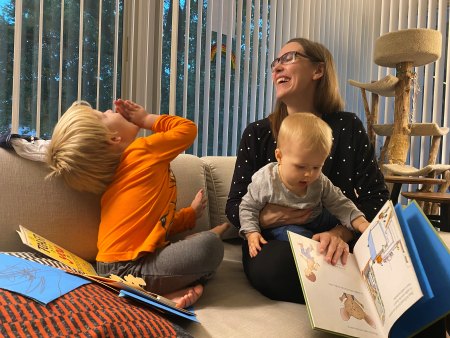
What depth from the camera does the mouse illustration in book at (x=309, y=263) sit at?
955 millimetres

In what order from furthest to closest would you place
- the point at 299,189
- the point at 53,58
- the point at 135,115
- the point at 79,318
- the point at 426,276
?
the point at 53,58
the point at 135,115
the point at 299,189
the point at 426,276
the point at 79,318

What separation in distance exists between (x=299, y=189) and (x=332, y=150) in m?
0.27

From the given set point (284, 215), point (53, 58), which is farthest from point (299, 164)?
point (53, 58)

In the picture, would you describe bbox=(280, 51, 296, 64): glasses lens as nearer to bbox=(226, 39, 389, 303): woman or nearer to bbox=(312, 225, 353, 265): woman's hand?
bbox=(226, 39, 389, 303): woman

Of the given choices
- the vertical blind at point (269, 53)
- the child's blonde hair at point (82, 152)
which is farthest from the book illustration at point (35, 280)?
the vertical blind at point (269, 53)

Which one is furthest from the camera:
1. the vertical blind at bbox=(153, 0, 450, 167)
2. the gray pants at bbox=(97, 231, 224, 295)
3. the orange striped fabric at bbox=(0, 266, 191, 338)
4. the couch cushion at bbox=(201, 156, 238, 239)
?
the vertical blind at bbox=(153, 0, 450, 167)

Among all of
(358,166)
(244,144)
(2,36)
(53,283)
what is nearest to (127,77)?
(2,36)

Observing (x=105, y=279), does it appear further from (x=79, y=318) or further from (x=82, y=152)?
(x=82, y=152)

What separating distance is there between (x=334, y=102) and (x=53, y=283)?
1177mm

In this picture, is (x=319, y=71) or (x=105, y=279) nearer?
(x=105, y=279)

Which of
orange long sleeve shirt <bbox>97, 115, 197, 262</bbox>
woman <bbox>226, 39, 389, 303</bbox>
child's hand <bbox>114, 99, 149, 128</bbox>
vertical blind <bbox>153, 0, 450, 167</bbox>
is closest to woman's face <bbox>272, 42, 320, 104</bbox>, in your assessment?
woman <bbox>226, 39, 389, 303</bbox>

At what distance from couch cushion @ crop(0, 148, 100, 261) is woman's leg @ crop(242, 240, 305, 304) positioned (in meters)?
0.52

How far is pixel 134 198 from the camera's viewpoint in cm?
122

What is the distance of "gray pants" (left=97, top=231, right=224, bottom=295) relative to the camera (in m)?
1.12
